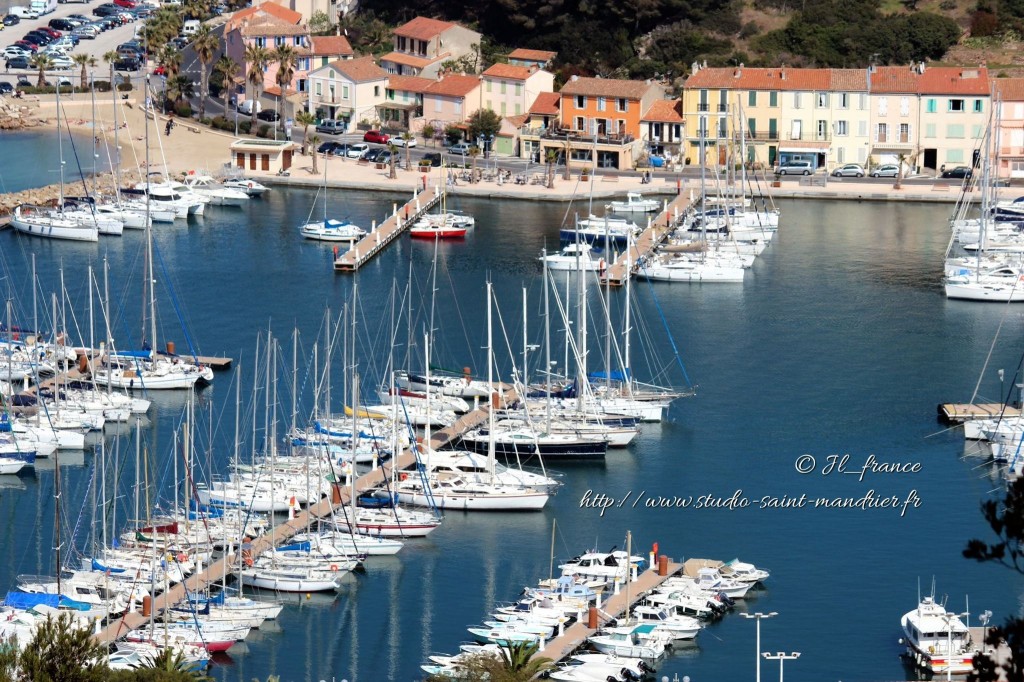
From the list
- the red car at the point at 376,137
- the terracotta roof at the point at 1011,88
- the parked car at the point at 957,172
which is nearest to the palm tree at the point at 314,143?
the red car at the point at 376,137

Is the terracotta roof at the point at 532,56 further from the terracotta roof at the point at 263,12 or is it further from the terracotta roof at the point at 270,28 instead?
the terracotta roof at the point at 263,12

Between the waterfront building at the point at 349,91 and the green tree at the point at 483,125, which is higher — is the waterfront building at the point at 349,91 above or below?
above

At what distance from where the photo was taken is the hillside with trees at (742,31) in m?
123

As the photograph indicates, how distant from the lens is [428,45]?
417 feet

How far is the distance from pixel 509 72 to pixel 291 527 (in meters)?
61.4

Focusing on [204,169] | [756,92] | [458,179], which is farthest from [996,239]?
[204,169]

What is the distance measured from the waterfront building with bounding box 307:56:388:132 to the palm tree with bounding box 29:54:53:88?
17.3 m

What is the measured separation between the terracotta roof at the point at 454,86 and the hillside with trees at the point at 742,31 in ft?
19.0

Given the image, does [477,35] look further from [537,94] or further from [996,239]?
[996,239]

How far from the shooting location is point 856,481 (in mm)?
68188

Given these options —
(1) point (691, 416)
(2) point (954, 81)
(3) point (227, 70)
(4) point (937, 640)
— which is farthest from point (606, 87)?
(4) point (937, 640)

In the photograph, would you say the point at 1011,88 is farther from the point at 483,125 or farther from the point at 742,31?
the point at 483,125

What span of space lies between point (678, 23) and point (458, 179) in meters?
20.8

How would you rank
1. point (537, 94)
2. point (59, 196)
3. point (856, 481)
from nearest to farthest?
point (856, 481)
point (59, 196)
point (537, 94)
